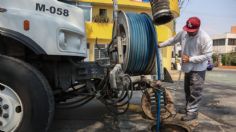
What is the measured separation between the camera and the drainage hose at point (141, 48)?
533 centimetres

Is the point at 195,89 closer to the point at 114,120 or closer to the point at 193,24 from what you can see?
the point at 193,24

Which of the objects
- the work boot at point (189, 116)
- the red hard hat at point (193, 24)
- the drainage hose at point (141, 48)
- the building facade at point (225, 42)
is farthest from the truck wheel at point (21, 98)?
the building facade at point (225, 42)

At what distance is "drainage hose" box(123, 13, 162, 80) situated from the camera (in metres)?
5.33

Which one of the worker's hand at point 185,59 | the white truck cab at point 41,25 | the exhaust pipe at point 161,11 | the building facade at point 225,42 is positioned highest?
the building facade at point 225,42

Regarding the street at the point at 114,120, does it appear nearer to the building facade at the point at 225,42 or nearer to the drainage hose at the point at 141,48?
the drainage hose at the point at 141,48

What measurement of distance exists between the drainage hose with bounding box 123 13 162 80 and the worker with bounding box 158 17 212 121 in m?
0.46

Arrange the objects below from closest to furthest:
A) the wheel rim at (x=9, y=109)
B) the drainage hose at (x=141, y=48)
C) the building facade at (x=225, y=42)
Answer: the wheel rim at (x=9, y=109) < the drainage hose at (x=141, y=48) < the building facade at (x=225, y=42)

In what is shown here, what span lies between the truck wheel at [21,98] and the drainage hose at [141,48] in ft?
5.64

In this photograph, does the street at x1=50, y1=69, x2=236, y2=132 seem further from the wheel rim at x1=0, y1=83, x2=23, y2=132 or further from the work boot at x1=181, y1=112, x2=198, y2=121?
the wheel rim at x1=0, y1=83, x2=23, y2=132

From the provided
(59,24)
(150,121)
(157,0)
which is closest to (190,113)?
(150,121)

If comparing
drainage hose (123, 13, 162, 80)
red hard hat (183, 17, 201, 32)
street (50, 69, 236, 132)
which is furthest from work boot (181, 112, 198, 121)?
red hard hat (183, 17, 201, 32)

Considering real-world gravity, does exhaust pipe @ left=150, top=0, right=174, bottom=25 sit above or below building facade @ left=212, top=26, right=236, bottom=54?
below

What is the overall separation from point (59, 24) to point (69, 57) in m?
0.59

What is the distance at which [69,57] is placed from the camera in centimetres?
477
